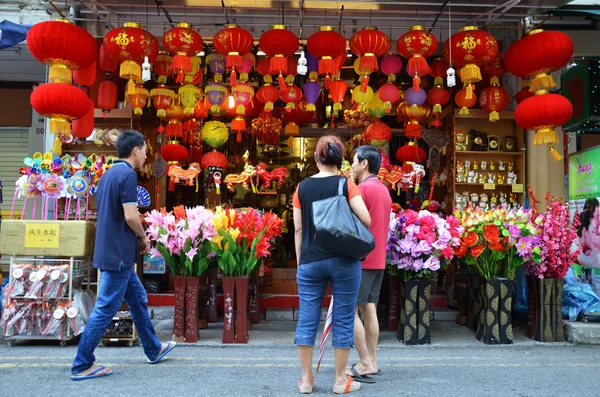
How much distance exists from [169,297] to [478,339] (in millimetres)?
3837

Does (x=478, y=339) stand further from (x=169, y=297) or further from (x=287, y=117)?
(x=287, y=117)

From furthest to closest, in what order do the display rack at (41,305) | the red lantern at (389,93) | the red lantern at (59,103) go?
the red lantern at (389,93)
the red lantern at (59,103)
the display rack at (41,305)

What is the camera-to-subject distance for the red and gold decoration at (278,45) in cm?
671

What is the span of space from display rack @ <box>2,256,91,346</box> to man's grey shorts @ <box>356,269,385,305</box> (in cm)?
278

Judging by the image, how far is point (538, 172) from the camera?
846cm

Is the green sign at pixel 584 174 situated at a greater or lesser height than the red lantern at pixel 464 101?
lesser

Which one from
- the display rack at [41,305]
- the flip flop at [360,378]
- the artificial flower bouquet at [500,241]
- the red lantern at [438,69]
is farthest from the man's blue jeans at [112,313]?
the red lantern at [438,69]

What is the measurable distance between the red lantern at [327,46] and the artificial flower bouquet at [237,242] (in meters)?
2.35

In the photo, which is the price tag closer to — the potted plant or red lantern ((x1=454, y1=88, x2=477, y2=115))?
red lantern ((x1=454, y1=88, x2=477, y2=115))

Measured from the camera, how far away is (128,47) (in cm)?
657

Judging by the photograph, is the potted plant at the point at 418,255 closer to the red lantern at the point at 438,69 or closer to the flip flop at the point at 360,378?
the flip flop at the point at 360,378

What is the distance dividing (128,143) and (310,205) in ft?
5.08

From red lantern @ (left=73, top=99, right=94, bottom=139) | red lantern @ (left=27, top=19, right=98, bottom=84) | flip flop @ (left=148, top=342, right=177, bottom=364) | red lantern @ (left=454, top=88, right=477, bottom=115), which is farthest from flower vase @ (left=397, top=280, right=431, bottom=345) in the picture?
red lantern @ (left=73, top=99, right=94, bottom=139)

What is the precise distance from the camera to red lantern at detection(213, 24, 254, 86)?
679 cm
